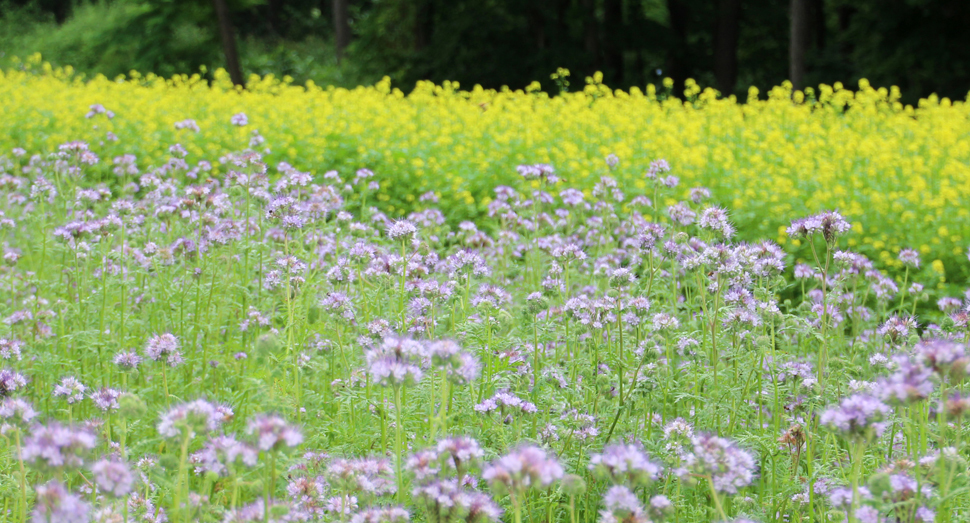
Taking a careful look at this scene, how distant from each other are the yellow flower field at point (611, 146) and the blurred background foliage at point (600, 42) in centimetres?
564

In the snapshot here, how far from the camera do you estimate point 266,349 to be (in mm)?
2207

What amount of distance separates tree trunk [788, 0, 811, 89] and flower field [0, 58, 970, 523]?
9.93 meters

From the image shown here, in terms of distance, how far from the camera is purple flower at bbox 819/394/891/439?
169 centimetres

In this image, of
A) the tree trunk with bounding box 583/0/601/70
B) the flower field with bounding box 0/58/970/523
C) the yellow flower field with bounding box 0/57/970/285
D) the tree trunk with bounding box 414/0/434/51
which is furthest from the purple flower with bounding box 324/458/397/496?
the tree trunk with bounding box 414/0/434/51

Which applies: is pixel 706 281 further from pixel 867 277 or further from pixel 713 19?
pixel 713 19

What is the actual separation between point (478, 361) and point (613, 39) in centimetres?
1973

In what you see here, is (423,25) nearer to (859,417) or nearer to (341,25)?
(341,25)

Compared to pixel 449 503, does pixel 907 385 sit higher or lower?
higher

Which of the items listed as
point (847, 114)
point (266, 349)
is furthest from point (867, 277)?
point (847, 114)

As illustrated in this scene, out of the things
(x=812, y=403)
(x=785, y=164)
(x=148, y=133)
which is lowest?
(x=812, y=403)

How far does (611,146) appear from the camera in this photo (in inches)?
355

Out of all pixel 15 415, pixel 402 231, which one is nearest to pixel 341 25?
pixel 402 231

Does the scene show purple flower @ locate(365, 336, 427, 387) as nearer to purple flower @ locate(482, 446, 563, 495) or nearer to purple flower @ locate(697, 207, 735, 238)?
purple flower @ locate(482, 446, 563, 495)

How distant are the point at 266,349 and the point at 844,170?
7479 millimetres
